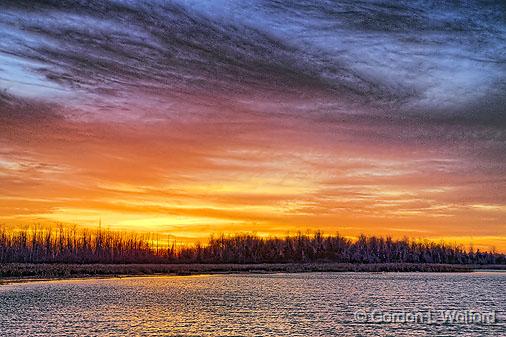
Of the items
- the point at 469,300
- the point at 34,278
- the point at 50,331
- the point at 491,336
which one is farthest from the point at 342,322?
the point at 34,278

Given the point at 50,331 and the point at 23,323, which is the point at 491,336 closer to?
the point at 50,331

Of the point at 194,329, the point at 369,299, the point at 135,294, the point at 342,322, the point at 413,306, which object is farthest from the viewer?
the point at 135,294

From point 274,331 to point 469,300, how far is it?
40105mm

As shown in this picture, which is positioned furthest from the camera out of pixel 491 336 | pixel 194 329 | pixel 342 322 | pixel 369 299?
pixel 369 299

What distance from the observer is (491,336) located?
4028 cm

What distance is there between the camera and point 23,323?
45344 mm

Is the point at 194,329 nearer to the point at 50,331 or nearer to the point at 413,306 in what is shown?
the point at 50,331

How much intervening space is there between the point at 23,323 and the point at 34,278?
65098mm

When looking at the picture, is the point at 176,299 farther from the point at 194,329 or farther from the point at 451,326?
the point at 451,326

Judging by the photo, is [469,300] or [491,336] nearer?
[491,336]

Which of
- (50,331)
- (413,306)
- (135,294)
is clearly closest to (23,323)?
(50,331)

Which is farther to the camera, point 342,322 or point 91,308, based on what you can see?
point 91,308

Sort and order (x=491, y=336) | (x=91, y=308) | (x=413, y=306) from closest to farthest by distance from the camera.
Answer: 1. (x=491, y=336)
2. (x=91, y=308)
3. (x=413, y=306)

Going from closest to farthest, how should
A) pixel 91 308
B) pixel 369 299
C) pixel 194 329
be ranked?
pixel 194 329 < pixel 91 308 < pixel 369 299
